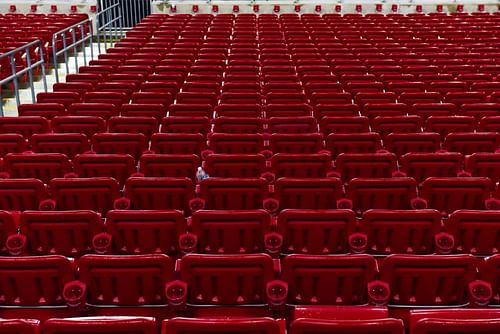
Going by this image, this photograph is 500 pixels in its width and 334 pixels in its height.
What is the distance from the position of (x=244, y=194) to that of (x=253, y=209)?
0.40 ft

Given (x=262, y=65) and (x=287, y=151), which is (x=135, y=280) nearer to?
(x=287, y=151)

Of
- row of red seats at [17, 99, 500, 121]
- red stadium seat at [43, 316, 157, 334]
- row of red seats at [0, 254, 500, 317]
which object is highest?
row of red seats at [17, 99, 500, 121]

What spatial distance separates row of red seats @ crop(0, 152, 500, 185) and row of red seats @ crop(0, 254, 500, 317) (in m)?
1.49

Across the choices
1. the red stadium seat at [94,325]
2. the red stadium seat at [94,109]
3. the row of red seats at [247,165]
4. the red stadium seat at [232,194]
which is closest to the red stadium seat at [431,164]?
the row of red seats at [247,165]

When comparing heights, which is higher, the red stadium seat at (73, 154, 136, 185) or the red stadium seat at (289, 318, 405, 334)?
the red stadium seat at (73, 154, 136, 185)

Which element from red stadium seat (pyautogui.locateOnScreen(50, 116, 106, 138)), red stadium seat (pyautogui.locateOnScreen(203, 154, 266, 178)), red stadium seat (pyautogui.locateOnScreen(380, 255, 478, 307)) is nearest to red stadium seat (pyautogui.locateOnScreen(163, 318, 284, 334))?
red stadium seat (pyautogui.locateOnScreen(380, 255, 478, 307))

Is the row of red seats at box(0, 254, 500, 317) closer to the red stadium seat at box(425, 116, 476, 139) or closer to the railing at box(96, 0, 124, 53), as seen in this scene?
the red stadium seat at box(425, 116, 476, 139)

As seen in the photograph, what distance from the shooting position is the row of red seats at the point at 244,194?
362 cm

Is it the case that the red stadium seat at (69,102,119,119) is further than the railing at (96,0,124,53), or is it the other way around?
the railing at (96,0,124,53)

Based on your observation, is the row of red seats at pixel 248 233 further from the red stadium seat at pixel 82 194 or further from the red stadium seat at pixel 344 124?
the red stadium seat at pixel 344 124

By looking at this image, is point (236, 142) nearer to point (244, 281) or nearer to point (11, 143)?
point (11, 143)

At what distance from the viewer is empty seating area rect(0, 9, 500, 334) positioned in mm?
2611

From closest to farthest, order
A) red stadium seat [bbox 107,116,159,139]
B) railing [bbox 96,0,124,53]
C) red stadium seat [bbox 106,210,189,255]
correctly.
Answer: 1. red stadium seat [bbox 106,210,189,255]
2. red stadium seat [bbox 107,116,159,139]
3. railing [bbox 96,0,124,53]

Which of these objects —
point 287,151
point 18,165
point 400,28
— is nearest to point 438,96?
point 287,151
